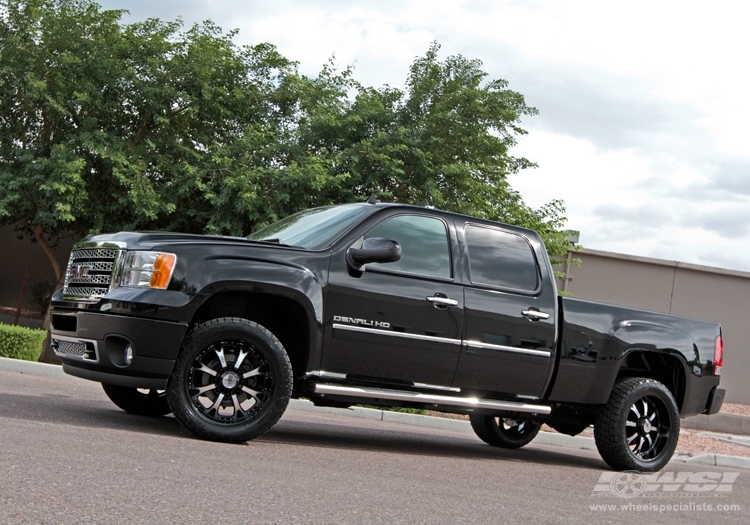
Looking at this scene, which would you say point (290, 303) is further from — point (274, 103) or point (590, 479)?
point (274, 103)

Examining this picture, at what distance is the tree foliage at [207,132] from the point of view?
19406 millimetres

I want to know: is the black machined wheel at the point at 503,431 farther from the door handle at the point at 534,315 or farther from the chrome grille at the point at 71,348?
the chrome grille at the point at 71,348

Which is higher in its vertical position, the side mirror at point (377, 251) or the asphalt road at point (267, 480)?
the side mirror at point (377, 251)

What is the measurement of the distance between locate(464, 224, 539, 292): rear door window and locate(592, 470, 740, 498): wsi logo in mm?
1740

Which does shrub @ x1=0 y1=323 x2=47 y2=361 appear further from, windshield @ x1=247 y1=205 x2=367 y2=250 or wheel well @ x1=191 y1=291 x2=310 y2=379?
wheel well @ x1=191 y1=291 x2=310 y2=379

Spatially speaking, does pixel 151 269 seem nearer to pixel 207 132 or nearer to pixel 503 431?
pixel 503 431

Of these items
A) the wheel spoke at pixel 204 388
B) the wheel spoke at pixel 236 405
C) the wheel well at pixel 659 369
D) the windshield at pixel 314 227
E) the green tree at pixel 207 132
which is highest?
the green tree at pixel 207 132

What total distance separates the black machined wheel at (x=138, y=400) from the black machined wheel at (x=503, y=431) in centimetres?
327

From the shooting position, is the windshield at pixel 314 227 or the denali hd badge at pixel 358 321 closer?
the denali hd badge at pixel 358 321

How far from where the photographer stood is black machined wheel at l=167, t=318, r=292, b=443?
621cm

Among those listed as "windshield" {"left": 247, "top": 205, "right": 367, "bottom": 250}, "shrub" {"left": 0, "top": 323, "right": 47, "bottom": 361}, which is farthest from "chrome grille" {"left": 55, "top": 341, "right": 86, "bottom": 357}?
"shrub" {"left": 0, "top": 323, "right": 47, "bottom": 361}

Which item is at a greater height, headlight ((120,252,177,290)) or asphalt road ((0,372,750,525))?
headlight ((120,252,177,290))

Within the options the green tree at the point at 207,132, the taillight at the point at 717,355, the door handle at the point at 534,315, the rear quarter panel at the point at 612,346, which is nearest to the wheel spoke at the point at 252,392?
the door handle at the point at 534,315

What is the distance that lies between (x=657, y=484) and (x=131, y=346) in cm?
436
